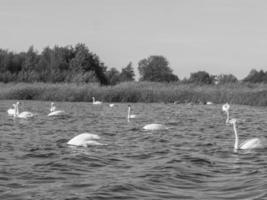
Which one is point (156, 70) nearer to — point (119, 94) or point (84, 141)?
point (119, 94)

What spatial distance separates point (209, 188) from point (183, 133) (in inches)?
389

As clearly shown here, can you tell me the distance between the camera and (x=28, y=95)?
145 feet

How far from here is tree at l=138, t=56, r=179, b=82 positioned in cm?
9319

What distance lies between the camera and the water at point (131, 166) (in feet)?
28.9

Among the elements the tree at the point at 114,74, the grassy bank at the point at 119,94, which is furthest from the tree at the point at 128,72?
the grassy bank at the point at 119,94

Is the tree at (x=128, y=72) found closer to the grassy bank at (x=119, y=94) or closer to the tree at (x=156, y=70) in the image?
the tree at (x=156, y=70)

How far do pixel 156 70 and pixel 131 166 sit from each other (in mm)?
84462

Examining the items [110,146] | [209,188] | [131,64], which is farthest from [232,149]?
[131,64]

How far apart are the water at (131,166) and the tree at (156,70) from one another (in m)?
73.2

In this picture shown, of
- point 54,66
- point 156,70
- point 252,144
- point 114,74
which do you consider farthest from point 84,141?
point 156,70

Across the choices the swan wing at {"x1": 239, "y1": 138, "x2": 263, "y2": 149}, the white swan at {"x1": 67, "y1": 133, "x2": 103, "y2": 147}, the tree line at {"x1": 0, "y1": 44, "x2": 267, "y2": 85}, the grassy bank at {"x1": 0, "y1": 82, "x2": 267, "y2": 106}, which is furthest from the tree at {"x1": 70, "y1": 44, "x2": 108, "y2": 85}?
the swan wing at {"x1": 239, "y1": 138, "x2": 263, "y2": 149}

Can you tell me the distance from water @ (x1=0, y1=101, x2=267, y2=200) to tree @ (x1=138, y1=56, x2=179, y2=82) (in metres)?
73.2

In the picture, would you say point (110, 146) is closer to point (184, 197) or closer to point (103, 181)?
point (103, 181)

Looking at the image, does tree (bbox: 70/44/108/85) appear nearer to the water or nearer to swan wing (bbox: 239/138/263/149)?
the water
